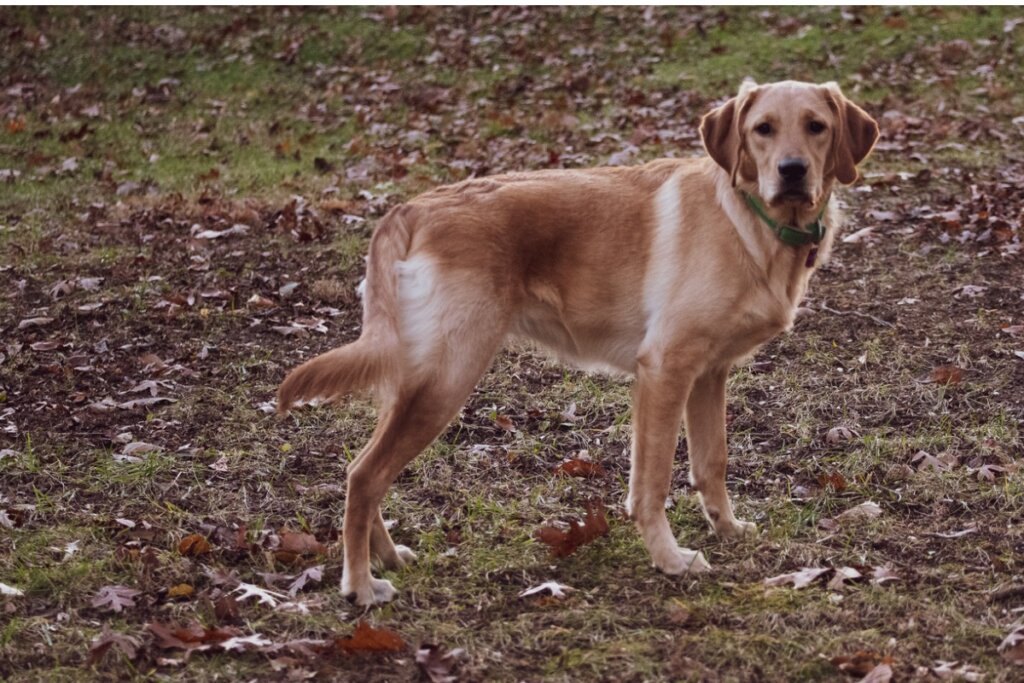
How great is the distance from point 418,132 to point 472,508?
707 centimetres

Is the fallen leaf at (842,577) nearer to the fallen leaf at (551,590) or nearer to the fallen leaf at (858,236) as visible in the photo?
the fallen leaf at (551,590)

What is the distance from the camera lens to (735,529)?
4.50 m

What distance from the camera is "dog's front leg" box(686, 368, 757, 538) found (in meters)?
4.51

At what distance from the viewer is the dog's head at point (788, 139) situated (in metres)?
4.08

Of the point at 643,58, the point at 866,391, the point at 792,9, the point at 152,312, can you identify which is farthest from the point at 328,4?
the point at 866,391

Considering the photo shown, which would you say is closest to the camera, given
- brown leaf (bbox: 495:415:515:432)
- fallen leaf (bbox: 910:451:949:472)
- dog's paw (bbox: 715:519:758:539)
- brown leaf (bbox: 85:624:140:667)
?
brown leaf (bbox: 85:624:140:667)

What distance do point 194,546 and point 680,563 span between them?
1.79 metres

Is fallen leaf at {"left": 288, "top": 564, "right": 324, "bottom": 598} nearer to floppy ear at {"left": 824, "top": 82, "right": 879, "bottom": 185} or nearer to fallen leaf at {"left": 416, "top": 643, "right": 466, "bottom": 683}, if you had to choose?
fallen leaf at {"left": 416, "top": 643, "right": 466, "bottom": 683}

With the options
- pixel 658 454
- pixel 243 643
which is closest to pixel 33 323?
pixel 243 643

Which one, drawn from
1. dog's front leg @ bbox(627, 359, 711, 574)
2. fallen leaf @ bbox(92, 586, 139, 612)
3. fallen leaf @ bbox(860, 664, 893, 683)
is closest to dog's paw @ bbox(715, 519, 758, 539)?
dog's front leg @ bbox(627, 359, 711, 574)

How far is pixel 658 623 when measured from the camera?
12.6ft

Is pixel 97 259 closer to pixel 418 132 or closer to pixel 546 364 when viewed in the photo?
pixel 546 364

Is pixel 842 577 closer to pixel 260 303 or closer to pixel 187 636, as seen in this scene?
pixel 187 636

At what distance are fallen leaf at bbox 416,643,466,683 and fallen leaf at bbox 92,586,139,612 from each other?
3.51ft
